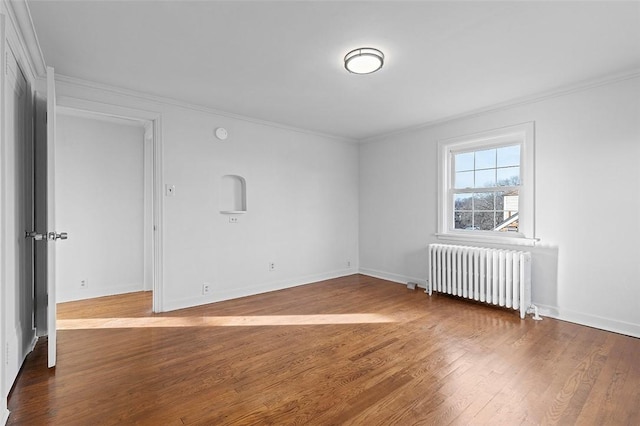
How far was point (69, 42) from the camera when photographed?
8.04ft

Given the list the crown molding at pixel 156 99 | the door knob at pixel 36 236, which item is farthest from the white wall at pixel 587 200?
the door knob at pixel 36 236

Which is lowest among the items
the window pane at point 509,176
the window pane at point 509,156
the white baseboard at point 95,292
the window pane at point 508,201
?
the white baseboard at point 95,292

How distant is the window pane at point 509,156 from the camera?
388 cm

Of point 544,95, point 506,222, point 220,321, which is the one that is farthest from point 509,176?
point 220,321

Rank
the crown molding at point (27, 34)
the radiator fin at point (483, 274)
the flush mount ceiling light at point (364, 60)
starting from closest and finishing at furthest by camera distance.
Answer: the crown molding at point (27, 34), the flush mount ceiling light at point (364, 60), the radiator fin at point (483, 274)

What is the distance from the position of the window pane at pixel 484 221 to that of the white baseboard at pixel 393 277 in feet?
3.69

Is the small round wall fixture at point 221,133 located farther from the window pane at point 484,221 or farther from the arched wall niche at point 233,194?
the window pane at point 484,221

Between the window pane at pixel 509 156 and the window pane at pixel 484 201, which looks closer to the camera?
the window pane at pixel 509 156

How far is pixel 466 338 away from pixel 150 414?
8.38 ft

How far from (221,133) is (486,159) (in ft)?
11.5

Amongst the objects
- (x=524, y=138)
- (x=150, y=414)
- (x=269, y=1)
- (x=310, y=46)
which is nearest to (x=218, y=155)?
(x=310, y=46)

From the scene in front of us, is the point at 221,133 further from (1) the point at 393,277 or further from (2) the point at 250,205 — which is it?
(1) the point at 393,277

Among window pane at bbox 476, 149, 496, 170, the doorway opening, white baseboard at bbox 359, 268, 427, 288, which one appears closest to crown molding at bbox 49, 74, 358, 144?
the doorway opening

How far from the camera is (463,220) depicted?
4.48 m
